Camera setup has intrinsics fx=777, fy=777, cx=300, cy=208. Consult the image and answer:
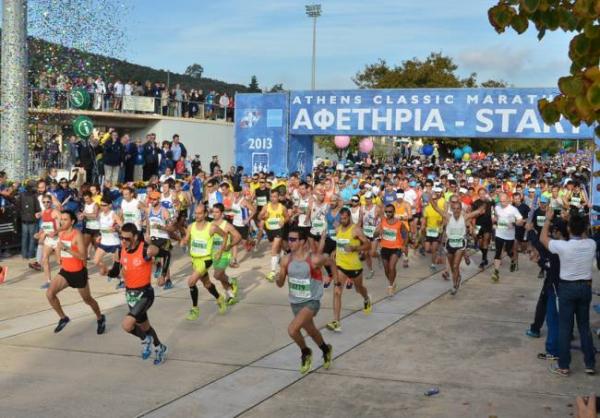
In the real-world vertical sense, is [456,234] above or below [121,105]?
below

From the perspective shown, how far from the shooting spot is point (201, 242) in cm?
1134

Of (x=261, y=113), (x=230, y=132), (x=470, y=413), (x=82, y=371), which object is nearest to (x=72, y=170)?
(x=261, y=113)

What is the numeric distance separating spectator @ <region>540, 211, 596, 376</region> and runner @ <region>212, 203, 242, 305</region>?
480 centimetres

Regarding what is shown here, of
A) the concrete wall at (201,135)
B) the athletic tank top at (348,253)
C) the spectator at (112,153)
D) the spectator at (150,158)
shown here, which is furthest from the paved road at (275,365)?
the concrete wall at (201,135)

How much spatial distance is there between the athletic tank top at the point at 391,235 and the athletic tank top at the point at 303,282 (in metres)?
4.78

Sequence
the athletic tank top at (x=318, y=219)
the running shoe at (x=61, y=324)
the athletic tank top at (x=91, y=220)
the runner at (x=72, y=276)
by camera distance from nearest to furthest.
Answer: the runner at (x=72, y=276)
the running shoe at (x=61, y=324)
the athletic tank top at (x=91, y=220)
the athletic tank top at (x=318, y=219)

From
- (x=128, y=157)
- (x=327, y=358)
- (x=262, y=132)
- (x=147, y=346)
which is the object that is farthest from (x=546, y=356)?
(x=262, y=132)

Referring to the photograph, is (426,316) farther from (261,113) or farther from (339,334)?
(261,113)

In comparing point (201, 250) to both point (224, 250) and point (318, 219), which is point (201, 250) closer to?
point (224, 250)

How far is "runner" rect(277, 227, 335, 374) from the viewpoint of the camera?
8.44 m

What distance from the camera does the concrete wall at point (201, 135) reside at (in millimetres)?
32250

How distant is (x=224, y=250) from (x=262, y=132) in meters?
16.6

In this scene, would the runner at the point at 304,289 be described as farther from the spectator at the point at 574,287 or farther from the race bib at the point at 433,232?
the race bib at the point at 433,232

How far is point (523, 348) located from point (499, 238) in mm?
5735
